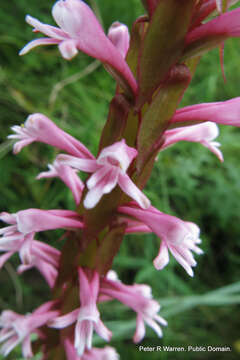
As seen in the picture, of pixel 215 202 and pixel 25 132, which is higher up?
pixel 25 132

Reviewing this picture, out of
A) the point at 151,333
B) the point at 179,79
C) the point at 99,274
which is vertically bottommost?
the point at 151,333

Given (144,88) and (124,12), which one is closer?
(144,88)

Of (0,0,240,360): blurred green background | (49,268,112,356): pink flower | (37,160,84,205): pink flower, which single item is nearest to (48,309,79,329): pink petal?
(49,268,112,356): pink flower

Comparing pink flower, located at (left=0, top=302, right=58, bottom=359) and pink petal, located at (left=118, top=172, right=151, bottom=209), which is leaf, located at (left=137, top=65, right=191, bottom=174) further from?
pink flower, located at (left=0, top=302, right=58, bottom=359)

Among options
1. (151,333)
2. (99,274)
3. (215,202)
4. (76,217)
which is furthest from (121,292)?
(215,202)

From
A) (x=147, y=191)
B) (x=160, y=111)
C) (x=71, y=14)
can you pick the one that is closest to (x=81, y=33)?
(x=71, y=14)

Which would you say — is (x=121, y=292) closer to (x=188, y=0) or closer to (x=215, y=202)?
(x=188, y=0)
